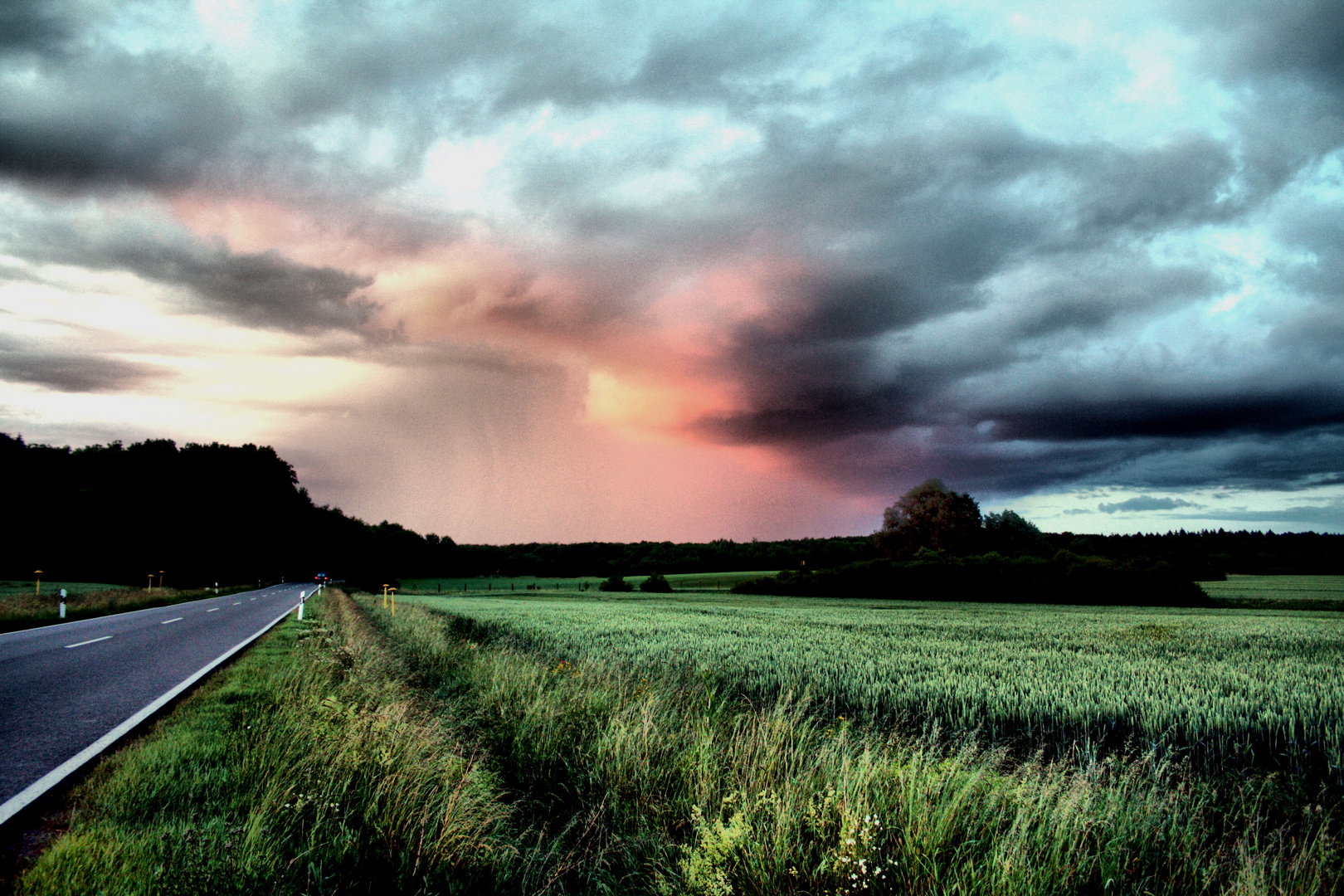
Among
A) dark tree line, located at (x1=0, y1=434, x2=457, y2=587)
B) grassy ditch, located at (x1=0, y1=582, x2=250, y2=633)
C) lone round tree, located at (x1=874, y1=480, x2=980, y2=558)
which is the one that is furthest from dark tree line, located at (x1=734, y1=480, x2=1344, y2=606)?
dark tree line, located at (x1=0, y1=434, x2=457, y2=587)

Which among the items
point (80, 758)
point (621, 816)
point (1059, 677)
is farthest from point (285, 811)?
point (1059, 677)

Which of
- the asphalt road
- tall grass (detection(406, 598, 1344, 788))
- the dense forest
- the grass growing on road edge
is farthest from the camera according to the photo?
the dense forest

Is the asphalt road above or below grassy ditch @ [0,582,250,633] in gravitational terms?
above

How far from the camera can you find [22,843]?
397 cm

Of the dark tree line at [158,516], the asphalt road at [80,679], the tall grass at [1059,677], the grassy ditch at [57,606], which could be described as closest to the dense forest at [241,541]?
the dark tree line at [158,516]

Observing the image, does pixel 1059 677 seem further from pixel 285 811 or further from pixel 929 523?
pixel 929 523

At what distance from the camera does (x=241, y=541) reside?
82.8 m

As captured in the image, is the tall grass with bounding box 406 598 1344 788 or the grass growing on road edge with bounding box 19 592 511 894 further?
the tall grass with bounding box 406 598 1344 788

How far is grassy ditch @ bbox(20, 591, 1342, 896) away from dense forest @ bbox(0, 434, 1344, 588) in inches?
2216

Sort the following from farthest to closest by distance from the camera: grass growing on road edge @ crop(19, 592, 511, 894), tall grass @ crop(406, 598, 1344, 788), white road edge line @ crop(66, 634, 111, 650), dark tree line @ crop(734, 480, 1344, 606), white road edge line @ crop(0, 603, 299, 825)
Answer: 1. dark tree line @ crop(734, 480, 1344, 606)
2. white road edge line @ crop(66, 634, 111, 650)
3. tall grass @ crop(406, 598, 1344, 788)
4. white road edge line @ crop(0, 603, 299, 825)
5. grass growing on road edge @ crop(19, 592, 511, 894)

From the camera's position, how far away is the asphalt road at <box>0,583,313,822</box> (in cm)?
595

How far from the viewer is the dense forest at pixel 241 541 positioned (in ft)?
204

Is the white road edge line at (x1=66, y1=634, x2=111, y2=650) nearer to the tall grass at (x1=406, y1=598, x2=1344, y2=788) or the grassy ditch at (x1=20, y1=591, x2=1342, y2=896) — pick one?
the tall grass at (x1=406, y1=598, x2=1344, y2=788)

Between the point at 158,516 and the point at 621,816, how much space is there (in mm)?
87614
